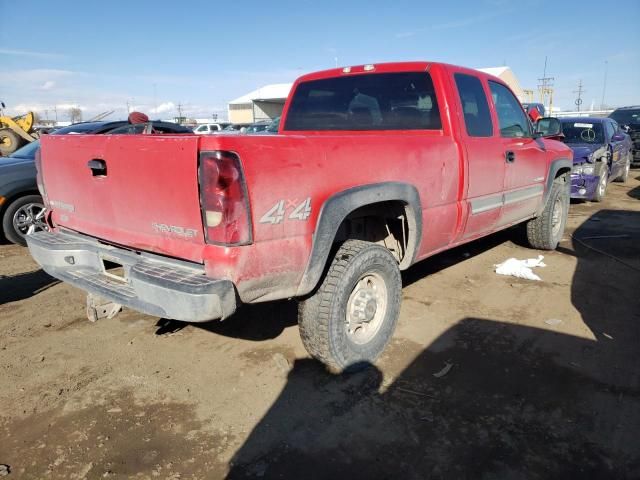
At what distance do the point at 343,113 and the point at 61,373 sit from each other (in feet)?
9.58

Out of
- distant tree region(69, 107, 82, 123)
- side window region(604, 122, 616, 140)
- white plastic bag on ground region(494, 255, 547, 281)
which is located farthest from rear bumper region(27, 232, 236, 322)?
distant tree region(69, 107, 82, 123)

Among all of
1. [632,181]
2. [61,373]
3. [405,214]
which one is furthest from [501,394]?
[632,181]

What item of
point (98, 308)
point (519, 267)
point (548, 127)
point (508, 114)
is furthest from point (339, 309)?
point (548, 127)

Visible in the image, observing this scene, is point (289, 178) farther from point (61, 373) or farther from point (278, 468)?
point (61, 373)

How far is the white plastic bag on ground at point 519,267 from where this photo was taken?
5016 millimetres

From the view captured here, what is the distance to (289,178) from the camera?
7.77 ft

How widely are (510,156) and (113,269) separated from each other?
347cm

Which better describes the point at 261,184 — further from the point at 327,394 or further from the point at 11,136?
the point at 11,136

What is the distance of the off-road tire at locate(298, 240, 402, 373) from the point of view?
283 centimetres

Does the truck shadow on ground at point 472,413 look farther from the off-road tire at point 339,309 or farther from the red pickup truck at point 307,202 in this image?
the red pickup truck at point 307,202

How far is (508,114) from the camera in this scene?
4559 millimetres

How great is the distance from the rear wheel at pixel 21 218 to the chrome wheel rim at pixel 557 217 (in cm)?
679

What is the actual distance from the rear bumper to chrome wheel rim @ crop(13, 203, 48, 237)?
377cm

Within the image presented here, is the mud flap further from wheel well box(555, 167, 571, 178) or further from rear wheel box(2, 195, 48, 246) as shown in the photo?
wheel well box(555, 167, 571, 178)
